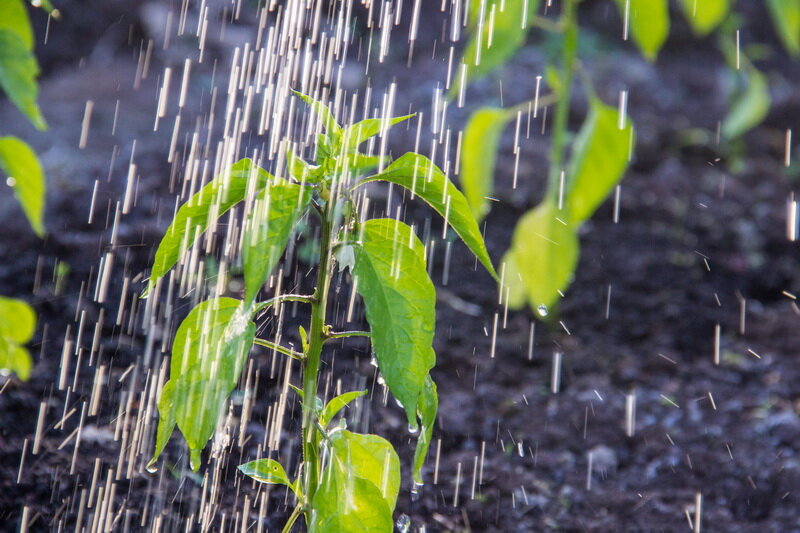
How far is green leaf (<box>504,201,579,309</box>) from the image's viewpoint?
27 centimetres

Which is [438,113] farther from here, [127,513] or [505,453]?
[127,513]

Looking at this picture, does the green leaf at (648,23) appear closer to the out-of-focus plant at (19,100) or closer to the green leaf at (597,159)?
the green leaf at (597,159)

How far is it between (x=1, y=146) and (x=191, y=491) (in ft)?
3.00

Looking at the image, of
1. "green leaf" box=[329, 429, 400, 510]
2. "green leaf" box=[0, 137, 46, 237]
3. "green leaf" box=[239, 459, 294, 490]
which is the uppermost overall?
"green leaf" box=[0, 137, 46, 237]

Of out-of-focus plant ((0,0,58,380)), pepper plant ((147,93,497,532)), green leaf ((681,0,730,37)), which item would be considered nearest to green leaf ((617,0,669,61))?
green leaf ((681,0,730,37))

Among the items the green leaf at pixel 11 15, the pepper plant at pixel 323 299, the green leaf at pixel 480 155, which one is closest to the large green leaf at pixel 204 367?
the pepper plant at pixel 323 299

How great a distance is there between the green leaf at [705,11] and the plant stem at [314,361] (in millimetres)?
537

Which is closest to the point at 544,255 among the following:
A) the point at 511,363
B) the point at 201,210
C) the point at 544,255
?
the point at 544,255

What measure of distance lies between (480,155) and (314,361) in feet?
1.84

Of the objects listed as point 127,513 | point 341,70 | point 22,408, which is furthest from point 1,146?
point 341,70

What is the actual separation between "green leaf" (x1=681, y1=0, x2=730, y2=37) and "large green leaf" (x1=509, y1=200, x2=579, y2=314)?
106mm

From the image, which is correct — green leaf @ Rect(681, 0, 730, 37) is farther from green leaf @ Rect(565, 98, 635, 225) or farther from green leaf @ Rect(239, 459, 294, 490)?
green leaf @ Rect(239, 459, 294, 490)

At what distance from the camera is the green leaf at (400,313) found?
2.38 feet

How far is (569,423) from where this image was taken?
1.76m
